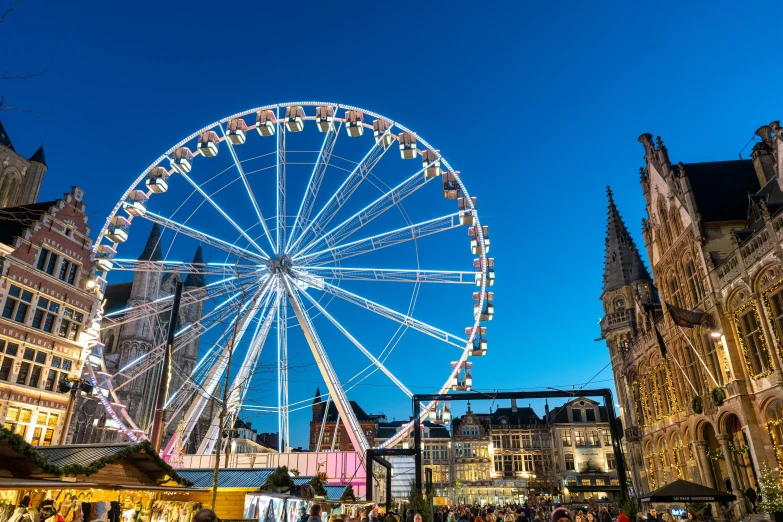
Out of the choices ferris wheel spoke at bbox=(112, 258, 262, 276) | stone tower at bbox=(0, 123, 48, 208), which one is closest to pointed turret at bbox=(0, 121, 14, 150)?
stone tower at bbox=(0, 123, 48, 208)

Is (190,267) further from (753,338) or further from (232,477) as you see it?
(753,338)

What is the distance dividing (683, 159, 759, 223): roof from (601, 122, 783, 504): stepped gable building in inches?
1.9

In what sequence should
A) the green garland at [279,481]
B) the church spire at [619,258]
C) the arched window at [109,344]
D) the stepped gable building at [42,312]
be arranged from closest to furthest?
the green garland at [279,481], the stepped gable building at [42,312], the church spire at [619,258], the arched window at [109,344]

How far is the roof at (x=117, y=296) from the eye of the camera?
77637 millimetres

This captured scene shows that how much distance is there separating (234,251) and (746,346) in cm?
2088

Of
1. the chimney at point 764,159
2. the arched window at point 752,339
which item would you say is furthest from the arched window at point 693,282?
the chimney at point 764,159

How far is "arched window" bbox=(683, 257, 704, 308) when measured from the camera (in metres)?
26.4

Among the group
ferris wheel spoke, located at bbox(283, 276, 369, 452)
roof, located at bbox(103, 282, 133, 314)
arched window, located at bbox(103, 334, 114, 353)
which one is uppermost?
roof, located at bbox(103, 282, 133, 314)

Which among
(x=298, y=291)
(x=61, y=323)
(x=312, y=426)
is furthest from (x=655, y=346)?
(x=312, y=426)

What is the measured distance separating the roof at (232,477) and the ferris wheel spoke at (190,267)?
306 inches

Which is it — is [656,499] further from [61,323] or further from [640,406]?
[61,323]

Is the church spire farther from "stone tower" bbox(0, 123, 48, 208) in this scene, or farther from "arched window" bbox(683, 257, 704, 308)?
"stone tower" bbox(0, 123, 48, 208)

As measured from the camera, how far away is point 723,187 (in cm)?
2853

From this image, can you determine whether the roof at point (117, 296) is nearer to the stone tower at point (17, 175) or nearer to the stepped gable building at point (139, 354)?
the stepped gable building at point (139, 354)
